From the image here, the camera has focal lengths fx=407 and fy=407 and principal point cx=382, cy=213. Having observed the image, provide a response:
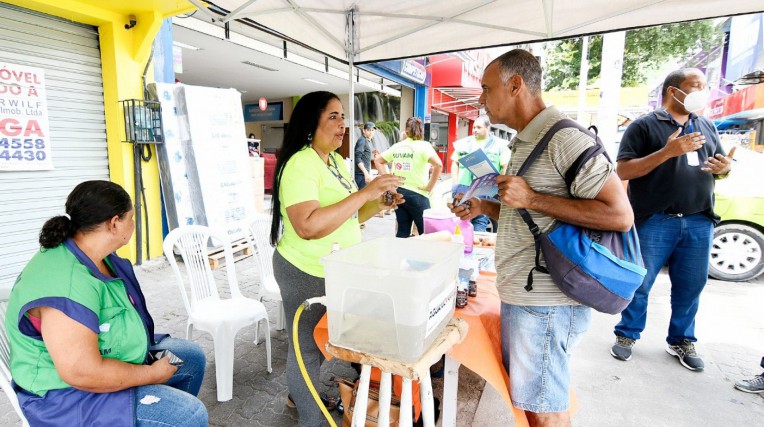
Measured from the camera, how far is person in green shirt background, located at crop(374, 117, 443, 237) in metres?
4.59

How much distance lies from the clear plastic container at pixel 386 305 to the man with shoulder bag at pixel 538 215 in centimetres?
29

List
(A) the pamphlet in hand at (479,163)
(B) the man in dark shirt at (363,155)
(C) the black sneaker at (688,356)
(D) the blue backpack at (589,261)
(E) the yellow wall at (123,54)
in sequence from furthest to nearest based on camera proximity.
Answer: (B) the man in dark shirt at (363,155) < (E) the yellow wall at (123,54) < (C) the black sneaker at (688,356) < (A) the pamphlet in hand at (479,163) < (D) the blue backpack at (589,261)

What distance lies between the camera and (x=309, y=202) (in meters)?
1.67

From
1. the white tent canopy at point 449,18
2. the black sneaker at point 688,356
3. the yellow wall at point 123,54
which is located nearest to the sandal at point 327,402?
the white tent canopy at point 449,18

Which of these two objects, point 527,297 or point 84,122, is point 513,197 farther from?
point 84,122

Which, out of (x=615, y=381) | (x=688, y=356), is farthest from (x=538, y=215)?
(x=688, y=356)

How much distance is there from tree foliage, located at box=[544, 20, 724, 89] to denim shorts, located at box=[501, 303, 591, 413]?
14521 millimetres

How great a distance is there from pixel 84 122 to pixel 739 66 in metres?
17.8

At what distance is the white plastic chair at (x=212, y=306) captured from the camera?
95.1 inches

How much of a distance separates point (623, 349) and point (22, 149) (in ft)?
17.8

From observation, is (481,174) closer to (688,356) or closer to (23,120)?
(688,356)

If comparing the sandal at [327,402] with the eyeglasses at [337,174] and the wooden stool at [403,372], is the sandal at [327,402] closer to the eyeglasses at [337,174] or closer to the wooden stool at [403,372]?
the wooden stool at [403,372]

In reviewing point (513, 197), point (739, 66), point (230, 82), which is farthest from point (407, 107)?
point (513, 197)

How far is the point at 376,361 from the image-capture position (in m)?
1.20
